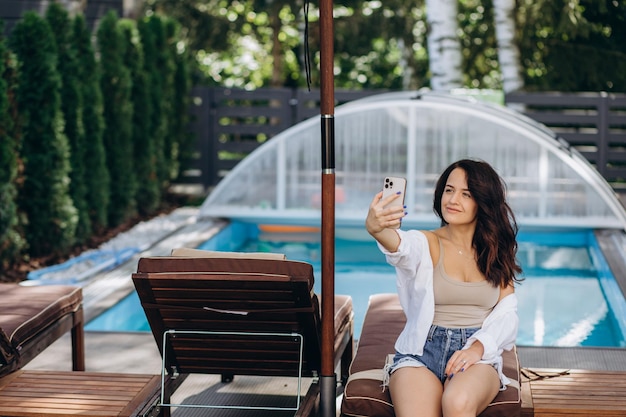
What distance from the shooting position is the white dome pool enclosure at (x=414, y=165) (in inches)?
363

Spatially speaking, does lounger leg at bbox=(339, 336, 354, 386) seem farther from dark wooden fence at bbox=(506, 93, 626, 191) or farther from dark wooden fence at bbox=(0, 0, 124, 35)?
dark wooden fence at bbox=(0, 0, 124, 35)

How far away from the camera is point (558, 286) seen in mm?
8234

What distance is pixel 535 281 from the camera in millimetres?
8430

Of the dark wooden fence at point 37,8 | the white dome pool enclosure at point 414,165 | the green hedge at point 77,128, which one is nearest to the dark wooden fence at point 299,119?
the green hedge at point 77,128

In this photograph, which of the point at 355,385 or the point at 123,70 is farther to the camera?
the point at 123,70

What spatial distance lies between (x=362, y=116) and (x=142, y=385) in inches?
250

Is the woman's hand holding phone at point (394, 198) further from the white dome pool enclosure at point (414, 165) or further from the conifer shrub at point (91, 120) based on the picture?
the white dome pool enclosure at point (414, 165)

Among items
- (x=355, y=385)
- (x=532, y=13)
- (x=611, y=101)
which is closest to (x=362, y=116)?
(x=611, y=101)

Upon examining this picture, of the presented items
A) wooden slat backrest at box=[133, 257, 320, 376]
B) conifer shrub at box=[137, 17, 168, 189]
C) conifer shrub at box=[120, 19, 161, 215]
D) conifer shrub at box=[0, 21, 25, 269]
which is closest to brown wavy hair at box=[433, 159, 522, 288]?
wooden slat backrest at box=[133, 257, 320, 376]

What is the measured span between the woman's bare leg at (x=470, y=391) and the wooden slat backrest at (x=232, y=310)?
2.12 ft

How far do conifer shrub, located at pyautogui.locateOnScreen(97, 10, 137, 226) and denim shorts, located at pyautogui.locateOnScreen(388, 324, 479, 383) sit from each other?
22.1 feet

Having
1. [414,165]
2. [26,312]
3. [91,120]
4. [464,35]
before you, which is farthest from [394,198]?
[464,35]

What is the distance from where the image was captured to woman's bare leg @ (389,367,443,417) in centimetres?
317

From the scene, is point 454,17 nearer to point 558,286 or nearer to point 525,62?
point 525,62
